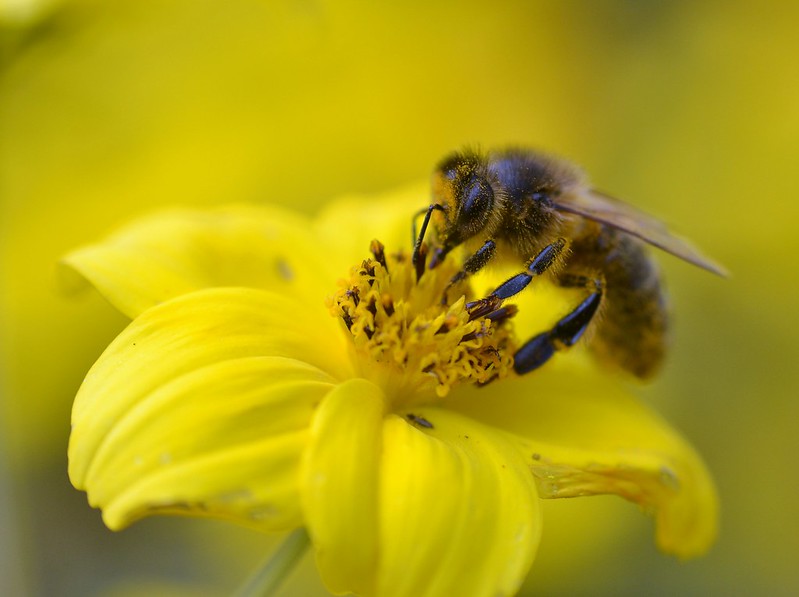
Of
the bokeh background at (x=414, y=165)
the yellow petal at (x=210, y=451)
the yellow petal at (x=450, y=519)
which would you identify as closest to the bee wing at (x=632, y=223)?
the yellow petal at (x=450, y=519)

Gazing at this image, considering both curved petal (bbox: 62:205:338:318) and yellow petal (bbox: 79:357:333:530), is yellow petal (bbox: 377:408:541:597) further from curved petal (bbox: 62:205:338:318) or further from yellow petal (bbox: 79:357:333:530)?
curved petal (bbox: 62:205:338:318)

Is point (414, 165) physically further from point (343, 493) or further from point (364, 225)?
point (343, 493)

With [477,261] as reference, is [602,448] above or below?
below

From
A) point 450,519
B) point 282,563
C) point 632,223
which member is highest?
point 632,223

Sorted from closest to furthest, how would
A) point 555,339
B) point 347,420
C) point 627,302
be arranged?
point 347,420, point 555,339, point 627,302

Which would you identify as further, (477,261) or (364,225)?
(364,225)

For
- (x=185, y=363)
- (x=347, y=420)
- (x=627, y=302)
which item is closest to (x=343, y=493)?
(x=347, y=420)

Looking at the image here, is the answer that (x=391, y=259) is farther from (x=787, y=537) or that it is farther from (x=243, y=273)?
(x=787, y=537)
